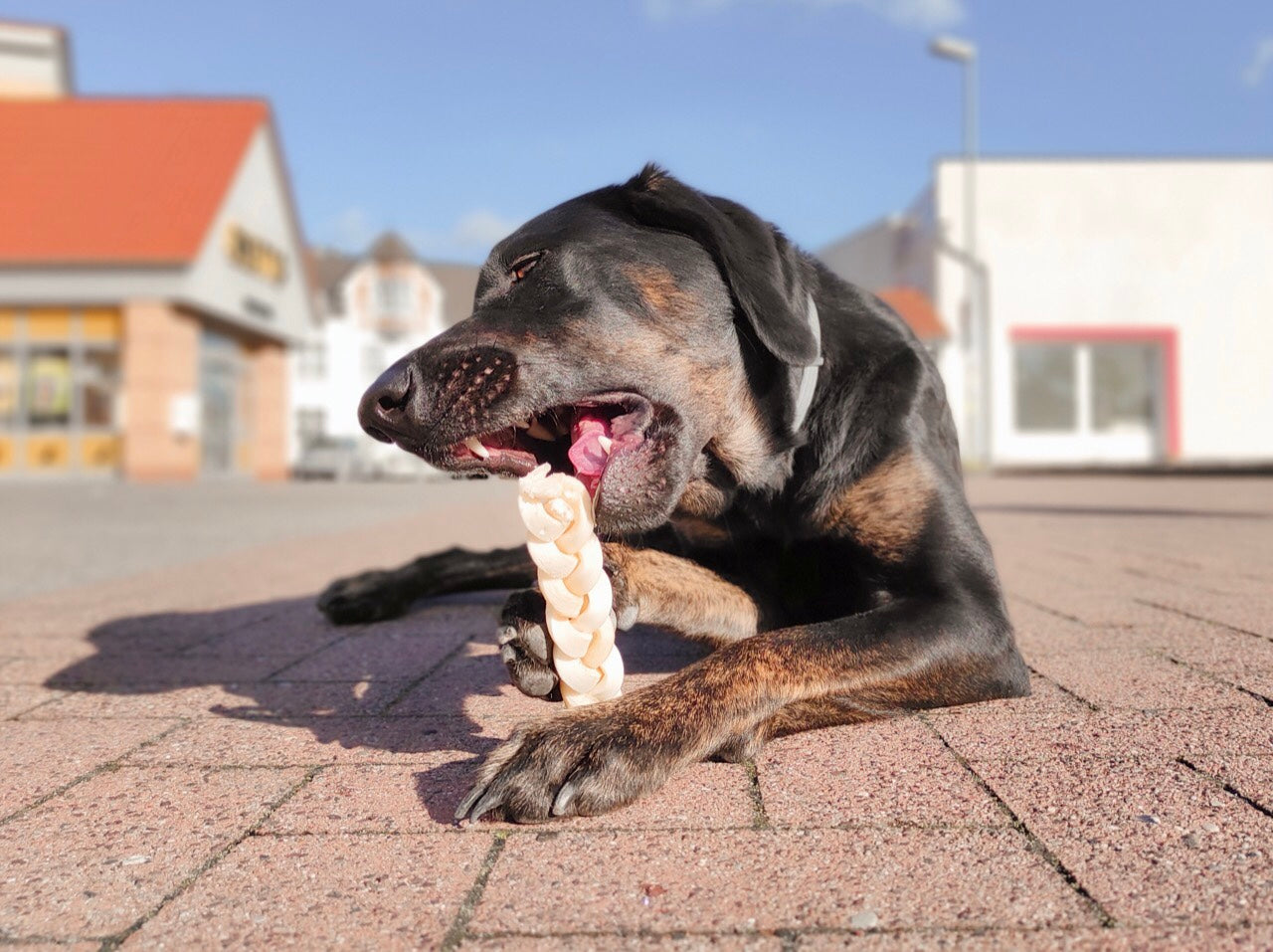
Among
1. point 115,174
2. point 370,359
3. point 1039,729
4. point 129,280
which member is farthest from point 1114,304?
point 370,359

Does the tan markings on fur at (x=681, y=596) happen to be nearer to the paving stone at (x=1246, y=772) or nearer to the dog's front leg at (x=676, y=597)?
the dog's front leg at (x=676, y=597)

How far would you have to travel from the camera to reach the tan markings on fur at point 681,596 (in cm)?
283

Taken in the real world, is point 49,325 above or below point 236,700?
above

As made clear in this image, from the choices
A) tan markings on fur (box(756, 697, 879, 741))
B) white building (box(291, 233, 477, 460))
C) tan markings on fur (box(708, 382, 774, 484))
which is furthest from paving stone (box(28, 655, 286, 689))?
white building (box(291, 233, 477, 460))

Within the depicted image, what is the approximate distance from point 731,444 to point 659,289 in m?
0.45

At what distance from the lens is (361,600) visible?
4.07m

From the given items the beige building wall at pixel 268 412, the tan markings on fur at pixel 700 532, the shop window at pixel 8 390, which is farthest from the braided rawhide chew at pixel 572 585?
the beige building wall at pixel 268 412

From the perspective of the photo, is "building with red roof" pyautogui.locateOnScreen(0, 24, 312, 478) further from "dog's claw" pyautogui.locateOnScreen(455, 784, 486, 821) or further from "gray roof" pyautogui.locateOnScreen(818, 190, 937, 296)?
"dog's claw" pyautogui.locateOnScreen(455, 784, 486, 821)

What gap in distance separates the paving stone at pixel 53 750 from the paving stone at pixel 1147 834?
1790 mm

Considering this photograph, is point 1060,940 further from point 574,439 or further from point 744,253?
point 744,253

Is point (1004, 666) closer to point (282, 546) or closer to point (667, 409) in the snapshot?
point (667, 409)

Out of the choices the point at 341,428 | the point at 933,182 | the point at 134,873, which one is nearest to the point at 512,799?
the point at 134,873

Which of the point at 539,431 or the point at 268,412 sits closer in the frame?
the point at 539,431

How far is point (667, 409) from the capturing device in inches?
109
